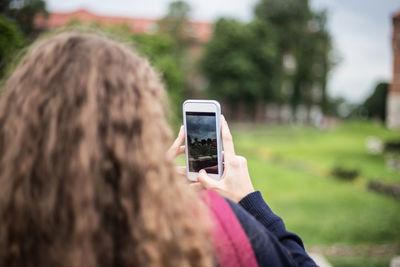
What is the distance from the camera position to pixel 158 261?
1.02 meters

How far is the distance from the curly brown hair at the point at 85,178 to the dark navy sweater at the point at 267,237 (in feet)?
0.55

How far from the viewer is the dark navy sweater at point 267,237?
3.78 feet

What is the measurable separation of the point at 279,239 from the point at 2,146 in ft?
3.23

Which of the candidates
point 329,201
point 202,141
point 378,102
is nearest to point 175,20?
point 378,102

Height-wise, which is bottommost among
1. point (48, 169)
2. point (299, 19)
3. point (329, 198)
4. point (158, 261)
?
point (329, 198)

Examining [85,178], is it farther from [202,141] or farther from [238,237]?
[202,141]

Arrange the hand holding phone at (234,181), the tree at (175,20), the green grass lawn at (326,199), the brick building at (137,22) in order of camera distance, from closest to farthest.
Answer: the hand holding phone at (234,181)
the green grass lawn at (326,199)
the brick building at (137,22)
the tree at (175,20)

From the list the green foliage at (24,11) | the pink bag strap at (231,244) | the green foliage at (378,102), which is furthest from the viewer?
the green foliage at (378,102)

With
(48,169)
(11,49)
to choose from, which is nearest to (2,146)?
(48,169)

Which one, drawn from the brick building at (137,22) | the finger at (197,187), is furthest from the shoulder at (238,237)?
the brick building at (137,22)

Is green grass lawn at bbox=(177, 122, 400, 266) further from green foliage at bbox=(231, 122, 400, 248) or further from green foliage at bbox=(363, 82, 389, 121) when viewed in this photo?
green foliage at bbox=(363, 82, 389, 121)

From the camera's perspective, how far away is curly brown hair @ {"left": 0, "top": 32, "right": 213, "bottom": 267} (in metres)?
0.99

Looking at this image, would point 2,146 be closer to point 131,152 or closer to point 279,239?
point 131,152

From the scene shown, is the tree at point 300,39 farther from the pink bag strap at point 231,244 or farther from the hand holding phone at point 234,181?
the pink bag strap at point 231,244
